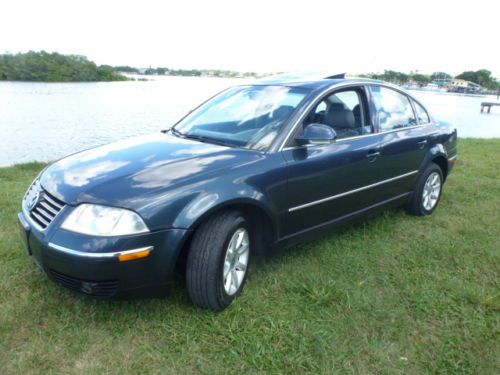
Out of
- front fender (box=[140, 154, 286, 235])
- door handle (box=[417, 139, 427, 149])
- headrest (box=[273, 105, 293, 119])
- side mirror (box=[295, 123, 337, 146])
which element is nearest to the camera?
front fender (box=[140, 154, 286, 235])

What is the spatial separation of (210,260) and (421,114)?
10.6ft

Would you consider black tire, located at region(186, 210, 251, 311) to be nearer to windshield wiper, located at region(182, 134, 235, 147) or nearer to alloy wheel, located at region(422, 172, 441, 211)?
windshield wiper, located at region(182, 134, 235, 147)

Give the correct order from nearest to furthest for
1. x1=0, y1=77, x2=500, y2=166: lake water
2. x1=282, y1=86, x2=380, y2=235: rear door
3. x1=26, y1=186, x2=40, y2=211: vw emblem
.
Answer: x1=26, y1=186, x2=40, y2=211: vw emblem < x1=282, y1=86, x2=380, y2=235: rear door < x1=0, y1=77, x2=500, y2=166: lake water

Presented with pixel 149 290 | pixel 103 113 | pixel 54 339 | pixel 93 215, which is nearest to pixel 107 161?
pixel 93 215

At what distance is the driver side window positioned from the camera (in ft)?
11.6

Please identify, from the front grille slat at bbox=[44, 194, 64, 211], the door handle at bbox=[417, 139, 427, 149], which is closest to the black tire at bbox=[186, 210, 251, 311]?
the front grille slat at bbox=[44, 194, 64, 211]

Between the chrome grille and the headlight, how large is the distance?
194 millimetres

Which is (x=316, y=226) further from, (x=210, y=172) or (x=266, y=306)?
(x=210, y=172)

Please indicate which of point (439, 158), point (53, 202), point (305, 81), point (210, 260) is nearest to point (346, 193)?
point (305, 81)

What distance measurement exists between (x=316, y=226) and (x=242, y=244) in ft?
2.58

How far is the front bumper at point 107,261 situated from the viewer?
2.21 meters

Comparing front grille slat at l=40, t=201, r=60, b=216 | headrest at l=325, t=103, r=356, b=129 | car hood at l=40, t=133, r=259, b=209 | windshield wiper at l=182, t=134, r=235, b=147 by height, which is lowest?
front grille slat at l=40, t=201, r=60, b=216

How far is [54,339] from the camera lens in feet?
7.81

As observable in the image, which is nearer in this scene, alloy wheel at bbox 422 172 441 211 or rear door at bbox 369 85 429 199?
rear door at bbox 369 85 429 199
